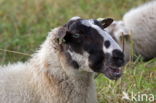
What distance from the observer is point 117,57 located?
13.3ft

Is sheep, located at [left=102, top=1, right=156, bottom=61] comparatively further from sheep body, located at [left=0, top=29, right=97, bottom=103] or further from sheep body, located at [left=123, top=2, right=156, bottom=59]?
sheep body, located at [left=0, top=29, right=97, bottom=103]

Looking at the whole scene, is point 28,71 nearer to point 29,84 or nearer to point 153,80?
point 29,84

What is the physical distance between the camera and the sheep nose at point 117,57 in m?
4.02

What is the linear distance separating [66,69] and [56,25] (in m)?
4.60

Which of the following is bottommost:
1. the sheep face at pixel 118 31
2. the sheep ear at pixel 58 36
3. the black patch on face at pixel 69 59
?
the black patch on face at pixel 69 59

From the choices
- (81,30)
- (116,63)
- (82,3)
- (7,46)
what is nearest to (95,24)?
(81,30)

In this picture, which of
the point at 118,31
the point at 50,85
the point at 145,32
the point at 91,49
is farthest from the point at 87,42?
the point at 145,32

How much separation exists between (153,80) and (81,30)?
168 centimetres

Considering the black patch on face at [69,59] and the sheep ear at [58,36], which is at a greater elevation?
the sheep ear at [58,36]

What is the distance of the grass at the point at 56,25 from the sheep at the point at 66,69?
31.6 inches

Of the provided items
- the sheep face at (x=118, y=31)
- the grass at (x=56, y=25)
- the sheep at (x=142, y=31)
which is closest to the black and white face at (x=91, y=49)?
the grass at (x=56, y=25)

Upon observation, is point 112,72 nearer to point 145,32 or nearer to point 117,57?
point 117,57

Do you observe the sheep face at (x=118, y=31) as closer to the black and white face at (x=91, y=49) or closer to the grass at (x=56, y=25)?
the grass at (x=56, y=25)

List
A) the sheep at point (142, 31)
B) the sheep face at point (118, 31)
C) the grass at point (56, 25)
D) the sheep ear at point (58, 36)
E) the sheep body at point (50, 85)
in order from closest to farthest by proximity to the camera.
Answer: the sheep ear at point (58, 36), the sheep body at point (50, 85), the grass at point (56, 25), the sheep face at point (118, 31), the sheep at point (142, 31)
